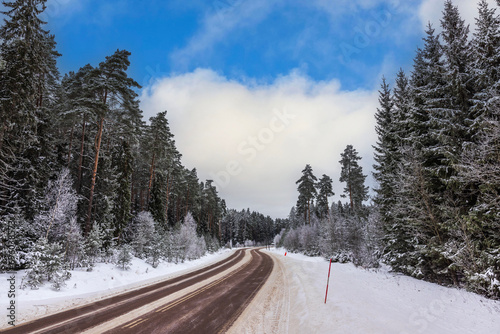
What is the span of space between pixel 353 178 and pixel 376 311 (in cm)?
3225

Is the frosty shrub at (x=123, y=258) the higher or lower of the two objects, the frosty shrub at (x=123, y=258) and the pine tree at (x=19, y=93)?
the lower

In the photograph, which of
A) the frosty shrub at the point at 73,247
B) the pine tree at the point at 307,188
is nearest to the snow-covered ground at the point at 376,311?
the frosty shrub at the point at 73,247

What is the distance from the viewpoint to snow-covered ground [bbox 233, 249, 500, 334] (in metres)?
6.89

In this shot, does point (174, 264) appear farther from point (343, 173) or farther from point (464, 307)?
point (343, 173)

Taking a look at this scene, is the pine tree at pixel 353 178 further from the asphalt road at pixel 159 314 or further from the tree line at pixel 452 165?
the asphalt road at pixel 159 314

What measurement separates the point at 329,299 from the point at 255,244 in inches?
4029

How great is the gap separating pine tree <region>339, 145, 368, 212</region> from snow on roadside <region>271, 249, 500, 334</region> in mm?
26422

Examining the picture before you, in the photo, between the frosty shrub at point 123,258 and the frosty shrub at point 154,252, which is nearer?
the frosty shrub at point 123,258

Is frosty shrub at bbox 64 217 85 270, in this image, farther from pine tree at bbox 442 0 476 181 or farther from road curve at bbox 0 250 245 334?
pine tree at bbox 442 0 476 181

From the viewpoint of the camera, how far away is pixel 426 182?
12039mm

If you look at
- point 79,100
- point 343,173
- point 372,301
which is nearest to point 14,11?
point 79,100

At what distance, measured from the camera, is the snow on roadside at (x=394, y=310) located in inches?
269

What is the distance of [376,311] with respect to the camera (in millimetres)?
8367

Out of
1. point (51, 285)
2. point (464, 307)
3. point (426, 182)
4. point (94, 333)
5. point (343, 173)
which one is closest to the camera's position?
point (94, 333)
